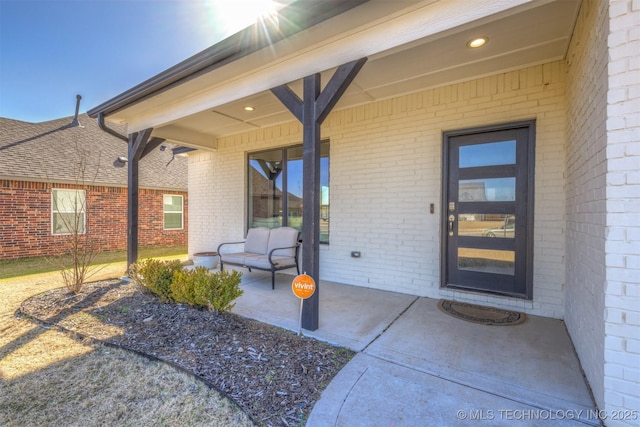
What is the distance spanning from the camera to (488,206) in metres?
3.63

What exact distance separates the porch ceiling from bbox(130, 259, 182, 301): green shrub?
2330 millimetres

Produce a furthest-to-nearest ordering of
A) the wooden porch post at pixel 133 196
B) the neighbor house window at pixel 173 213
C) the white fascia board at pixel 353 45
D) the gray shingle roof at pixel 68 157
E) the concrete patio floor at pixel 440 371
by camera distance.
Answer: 1. the neighbor house window at pixel 173 213
2. the gray shingle roof at pixel 68 157
3. the wooden porch post at pixel 133 196
4. the white fascia board at pixel 353 45
5. the concrete patio floor at pixel 440 371

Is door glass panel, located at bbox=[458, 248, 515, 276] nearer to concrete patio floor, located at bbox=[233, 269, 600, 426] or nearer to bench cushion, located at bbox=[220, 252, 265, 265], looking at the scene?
concrete patio floor, located at bbox=[233, 269, 600, 426]

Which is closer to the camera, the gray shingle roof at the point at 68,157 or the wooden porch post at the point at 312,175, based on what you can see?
the wooden porch post at the point at 312,175

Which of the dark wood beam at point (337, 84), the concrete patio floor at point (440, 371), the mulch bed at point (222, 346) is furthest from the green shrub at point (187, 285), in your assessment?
the dark wood beam at point (337, 84)

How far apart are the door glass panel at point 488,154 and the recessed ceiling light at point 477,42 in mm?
1248

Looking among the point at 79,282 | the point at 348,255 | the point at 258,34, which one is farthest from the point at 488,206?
the point at 79,282

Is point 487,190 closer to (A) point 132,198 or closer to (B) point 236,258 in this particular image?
(B) point 236,258

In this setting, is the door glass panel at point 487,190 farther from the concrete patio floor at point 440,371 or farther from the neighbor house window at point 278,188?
the neighbor house window at point 278,188

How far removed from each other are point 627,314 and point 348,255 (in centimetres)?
342

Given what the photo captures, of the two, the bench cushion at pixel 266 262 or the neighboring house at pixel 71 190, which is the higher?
the neighboring house at pixel 71 190

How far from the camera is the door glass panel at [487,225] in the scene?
11.6 feet

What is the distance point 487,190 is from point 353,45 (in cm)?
245

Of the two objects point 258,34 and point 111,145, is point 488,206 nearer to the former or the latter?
point 258,34
